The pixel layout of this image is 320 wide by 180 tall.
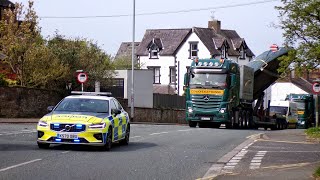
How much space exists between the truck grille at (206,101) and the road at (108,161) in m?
14.0

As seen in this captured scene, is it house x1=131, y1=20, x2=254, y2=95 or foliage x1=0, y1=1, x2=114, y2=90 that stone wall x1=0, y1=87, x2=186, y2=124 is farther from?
house x1=131, y1=20, x2=254, y2=95

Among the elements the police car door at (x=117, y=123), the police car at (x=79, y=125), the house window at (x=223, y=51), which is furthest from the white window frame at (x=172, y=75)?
the police car at (x=79, y=125)

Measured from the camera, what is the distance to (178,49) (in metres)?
73.4

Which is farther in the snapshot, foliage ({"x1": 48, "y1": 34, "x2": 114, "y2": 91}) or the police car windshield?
foliage ({"x1": 48, "y1": 34, "x2": 114, "y2": 91})

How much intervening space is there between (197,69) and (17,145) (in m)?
17.6

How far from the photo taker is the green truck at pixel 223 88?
33.7 metres

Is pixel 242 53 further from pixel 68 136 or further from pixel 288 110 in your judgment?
pixel 68 136

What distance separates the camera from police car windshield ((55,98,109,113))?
17.3m

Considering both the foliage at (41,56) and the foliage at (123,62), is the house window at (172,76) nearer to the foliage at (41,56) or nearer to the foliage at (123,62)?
the foliage at (123,62)

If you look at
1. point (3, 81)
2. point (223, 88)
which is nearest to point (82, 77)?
point (3, 81)

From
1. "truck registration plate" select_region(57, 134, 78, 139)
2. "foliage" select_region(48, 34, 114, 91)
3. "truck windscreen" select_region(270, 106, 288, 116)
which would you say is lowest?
"truck registration plate" select_region(57, 134, 78, 139)

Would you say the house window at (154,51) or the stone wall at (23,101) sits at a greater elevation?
the house window at (154,51)

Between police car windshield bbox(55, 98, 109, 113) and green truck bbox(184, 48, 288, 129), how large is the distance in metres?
16.4

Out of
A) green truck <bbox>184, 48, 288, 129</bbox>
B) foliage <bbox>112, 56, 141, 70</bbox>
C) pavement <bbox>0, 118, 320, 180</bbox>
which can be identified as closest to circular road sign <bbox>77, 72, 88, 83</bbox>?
green truck <bbox>184, 48, 288, 129</bbox>
